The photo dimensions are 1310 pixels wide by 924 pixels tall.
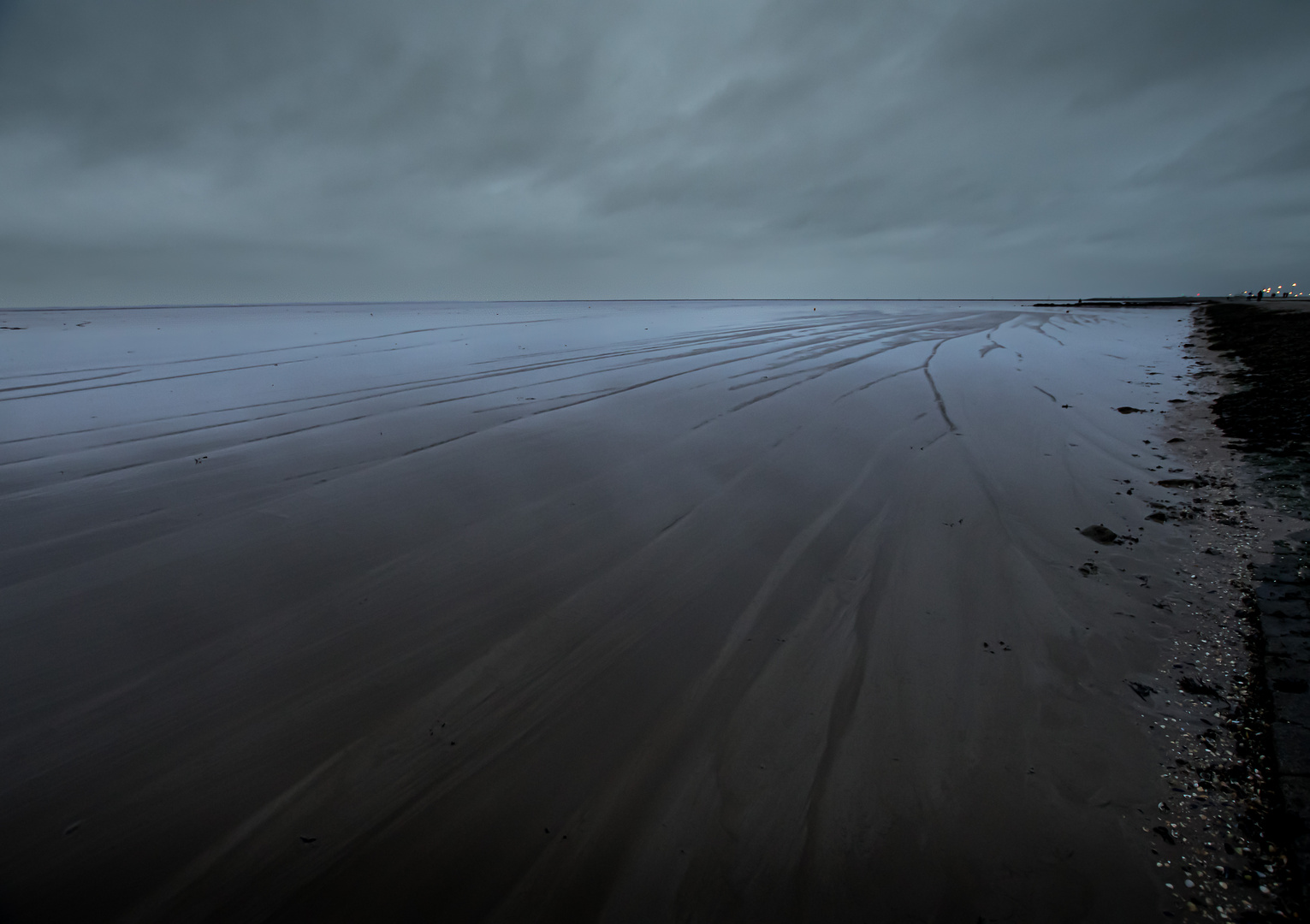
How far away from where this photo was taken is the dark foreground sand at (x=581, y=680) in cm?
188

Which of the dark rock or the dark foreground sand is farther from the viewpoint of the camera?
the dark rock

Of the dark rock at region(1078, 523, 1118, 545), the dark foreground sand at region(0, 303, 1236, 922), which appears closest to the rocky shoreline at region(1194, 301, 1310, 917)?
the dark foreground sand at region(0, 303, 1236, 922)

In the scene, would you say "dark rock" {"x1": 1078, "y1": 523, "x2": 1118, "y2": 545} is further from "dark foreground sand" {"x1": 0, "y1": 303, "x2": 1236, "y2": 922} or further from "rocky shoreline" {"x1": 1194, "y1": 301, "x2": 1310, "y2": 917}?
"rocky shoreline" {"x1": 1194, "y1": 301, "x2": 1310, "y2": 917}

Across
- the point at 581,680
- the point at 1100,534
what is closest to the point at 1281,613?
the point at 1100,534

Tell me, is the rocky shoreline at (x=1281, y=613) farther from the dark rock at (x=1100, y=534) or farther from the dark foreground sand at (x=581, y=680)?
the dark rock at (x=1100, y=534)

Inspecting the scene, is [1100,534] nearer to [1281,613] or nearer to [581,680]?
[1281,613]

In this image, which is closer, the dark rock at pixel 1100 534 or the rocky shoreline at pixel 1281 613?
the rocky shoreline at pixel 1281 613

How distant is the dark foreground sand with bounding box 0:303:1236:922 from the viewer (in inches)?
74.1

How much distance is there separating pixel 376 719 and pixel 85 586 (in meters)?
2.82

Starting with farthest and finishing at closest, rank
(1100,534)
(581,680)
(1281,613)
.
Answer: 1. (1100,534)
2. (1281,613)
3. (581,680)

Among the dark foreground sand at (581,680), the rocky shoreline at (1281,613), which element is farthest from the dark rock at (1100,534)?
the rocky shoreline at (1281,613)

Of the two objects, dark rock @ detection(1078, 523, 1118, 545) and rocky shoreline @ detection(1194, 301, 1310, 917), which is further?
dark rock @ detection(1078, 523, 1118, 545)

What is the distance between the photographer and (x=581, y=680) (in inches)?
109

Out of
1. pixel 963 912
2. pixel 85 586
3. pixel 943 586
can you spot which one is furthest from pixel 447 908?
pixel 85 586
